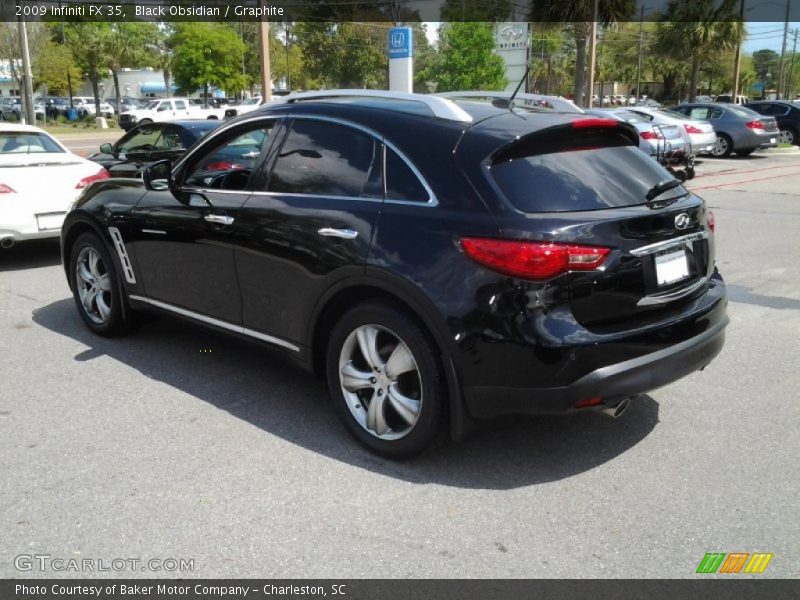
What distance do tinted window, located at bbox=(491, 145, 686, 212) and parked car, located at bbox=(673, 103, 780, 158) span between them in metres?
21.3

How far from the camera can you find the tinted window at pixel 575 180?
335cm

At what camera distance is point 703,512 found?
3.25 metres

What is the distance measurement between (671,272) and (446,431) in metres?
1.28

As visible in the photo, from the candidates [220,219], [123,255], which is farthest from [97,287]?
[220,219]

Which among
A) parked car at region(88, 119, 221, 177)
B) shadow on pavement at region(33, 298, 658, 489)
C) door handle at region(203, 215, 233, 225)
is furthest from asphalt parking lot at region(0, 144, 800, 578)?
parked car at region(88, 119, 221, 177)

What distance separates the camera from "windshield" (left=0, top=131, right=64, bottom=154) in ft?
28.8

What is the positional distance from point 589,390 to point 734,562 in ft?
2.77

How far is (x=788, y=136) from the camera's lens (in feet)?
89.5

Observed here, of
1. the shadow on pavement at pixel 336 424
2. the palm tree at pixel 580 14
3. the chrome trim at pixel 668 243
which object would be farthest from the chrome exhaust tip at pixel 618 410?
the palm tree at pixel 580 14

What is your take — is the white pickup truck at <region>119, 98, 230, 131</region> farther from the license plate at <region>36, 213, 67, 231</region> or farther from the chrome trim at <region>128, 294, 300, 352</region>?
the chrome trim at <region>128, 294, 300, 352</region>

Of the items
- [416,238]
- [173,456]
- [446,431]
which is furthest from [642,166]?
[173,456]

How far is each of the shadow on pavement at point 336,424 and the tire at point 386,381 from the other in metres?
0.15

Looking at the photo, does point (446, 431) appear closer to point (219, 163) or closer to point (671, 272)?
point (671, 272)

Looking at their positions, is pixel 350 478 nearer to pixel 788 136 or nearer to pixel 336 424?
pixel 336 424
